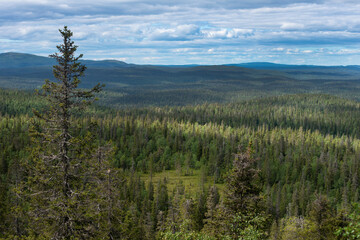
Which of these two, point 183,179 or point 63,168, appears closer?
point 63,168

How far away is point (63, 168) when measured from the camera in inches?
938

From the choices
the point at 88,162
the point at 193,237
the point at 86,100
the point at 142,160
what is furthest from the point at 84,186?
the point at 142,160

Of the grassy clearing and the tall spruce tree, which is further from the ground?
the tall spruce tree

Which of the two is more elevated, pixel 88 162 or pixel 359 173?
pixel 88 162

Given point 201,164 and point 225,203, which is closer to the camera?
point 225,203

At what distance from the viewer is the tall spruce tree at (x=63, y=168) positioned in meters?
23.1

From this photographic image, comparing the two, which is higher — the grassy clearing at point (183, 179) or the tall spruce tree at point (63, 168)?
the tall spruce tree at point (63, 168)

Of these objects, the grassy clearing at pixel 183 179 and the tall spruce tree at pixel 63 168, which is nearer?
the tall spruce tree at pixel 63 168

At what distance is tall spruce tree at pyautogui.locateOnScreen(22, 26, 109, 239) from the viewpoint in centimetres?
2308

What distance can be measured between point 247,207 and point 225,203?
2026 mm

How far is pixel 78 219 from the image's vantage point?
2288cm

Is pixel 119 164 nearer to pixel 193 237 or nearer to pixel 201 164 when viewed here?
pixel 201 164

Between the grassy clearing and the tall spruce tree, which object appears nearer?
the tall spruce tree

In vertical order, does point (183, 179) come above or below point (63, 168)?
below
